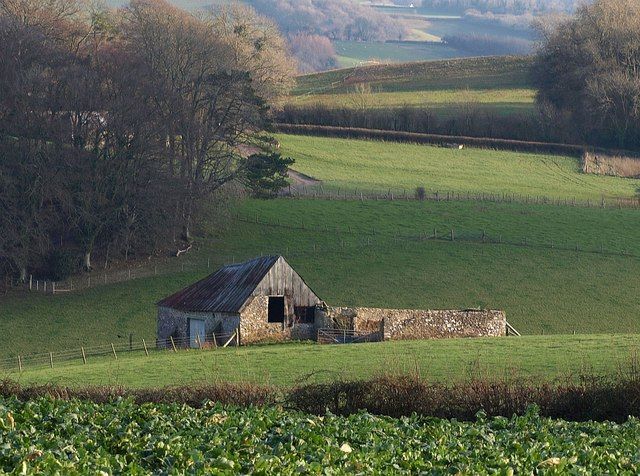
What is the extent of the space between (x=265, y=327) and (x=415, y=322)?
5.82m

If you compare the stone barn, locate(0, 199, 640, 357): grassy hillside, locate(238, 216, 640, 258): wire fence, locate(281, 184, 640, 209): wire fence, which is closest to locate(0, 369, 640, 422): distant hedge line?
the stone barn

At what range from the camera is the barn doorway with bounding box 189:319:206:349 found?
48.1 metres

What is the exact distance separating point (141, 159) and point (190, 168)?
4.69 m

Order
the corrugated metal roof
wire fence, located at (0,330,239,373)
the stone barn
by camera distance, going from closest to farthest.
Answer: wire fence, located at (0,330,239,373)
the stone barn
the corrugated metal roof

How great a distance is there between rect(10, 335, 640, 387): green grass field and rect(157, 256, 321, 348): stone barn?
311 cm

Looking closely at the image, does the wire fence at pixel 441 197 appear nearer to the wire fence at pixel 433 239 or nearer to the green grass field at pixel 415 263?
the green grass field at pixel 415 263

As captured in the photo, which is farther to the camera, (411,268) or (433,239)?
(433,239)

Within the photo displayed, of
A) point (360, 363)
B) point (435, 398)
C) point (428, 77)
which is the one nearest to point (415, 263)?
point (360, 363)

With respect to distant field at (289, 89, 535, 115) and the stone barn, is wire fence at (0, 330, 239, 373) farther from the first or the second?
distant field at (289, 89, 535, 115)

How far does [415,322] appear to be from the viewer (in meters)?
47.4

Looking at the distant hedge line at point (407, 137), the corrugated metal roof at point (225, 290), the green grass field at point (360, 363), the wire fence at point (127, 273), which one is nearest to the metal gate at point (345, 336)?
the green grass field at point (360, 363)

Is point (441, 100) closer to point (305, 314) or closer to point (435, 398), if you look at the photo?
point (305, 314)

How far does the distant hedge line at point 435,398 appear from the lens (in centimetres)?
2819

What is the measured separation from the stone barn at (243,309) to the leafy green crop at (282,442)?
20.7m
